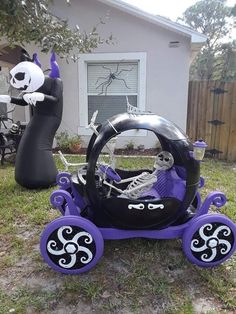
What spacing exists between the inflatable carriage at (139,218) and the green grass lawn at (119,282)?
6.0 inches

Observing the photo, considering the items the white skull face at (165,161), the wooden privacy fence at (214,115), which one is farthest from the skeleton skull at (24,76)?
the wooden privacy fence at (214,115)

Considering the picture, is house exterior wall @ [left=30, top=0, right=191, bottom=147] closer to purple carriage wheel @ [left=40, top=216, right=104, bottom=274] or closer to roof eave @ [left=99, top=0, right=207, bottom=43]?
roof eave @ [left=99, top=0, right=207, bottom=43]

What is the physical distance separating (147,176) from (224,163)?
465 centimetres

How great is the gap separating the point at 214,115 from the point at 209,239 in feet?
16.7

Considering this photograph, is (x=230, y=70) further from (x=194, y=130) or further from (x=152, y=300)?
(x=152, y=300)

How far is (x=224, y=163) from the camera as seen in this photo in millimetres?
6551

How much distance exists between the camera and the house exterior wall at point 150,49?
668 cm

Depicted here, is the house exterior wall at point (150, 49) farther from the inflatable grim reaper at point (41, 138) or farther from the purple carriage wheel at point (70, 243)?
the purple carriage wheel at point (70, 243)

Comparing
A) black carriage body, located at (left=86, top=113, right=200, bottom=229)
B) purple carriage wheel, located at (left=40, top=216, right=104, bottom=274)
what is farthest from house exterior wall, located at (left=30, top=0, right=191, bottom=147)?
purple carriage wheel, located at (left=40, top=216, right=104, bottom=274)

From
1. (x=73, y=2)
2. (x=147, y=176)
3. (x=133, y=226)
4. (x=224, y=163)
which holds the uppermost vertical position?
(x=73, y=2)

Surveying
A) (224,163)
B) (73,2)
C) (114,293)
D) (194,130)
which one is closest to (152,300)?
(114,293)

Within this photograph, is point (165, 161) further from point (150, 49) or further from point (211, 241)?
point (150, 49)

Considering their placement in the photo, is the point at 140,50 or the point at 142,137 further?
the point at 142,137

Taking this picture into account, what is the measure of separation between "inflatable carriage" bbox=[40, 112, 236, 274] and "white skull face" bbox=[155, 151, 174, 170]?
11 centimetres
